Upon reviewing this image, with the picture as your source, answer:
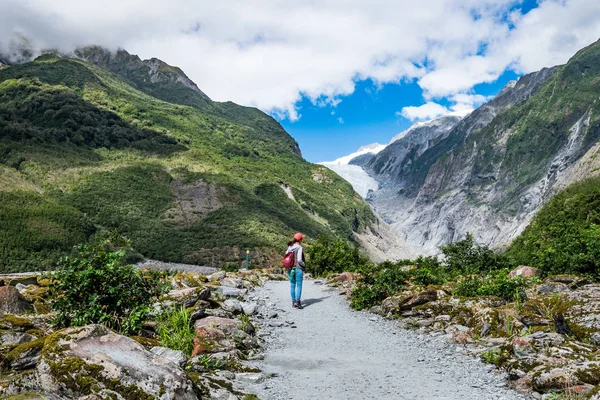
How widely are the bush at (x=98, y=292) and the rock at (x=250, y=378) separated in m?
2.27

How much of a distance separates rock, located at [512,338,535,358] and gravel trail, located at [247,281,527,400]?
2.02 feet

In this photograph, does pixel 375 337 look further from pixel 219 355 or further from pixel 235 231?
pixel 235 231

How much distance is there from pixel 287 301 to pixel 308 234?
113 metres

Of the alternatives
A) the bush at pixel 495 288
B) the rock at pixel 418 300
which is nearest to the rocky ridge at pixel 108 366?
the rock at pixel 418 300

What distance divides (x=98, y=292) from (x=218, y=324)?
3.03 m

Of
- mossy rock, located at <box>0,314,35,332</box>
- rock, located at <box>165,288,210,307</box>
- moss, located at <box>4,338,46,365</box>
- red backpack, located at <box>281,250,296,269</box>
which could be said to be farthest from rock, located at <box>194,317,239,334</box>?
red backpack, located at <box>281,250,296,269</box>

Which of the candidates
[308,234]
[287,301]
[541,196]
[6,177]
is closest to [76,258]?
[287,301]

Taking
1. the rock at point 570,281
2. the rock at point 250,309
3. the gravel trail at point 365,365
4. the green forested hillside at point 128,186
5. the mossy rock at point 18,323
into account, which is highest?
the green forested hillside at point 128,186

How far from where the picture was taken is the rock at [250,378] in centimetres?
723

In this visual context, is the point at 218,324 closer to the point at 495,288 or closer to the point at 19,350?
the point at 19,350

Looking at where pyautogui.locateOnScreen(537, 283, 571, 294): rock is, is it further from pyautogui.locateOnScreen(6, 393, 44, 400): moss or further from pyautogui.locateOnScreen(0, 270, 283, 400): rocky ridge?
pyautogui.locateOnScreen(6, 393, 44, 400): moss

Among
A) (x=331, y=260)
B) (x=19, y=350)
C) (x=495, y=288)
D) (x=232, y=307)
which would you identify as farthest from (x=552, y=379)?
(x=331, y=260)

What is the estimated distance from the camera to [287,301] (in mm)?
18078

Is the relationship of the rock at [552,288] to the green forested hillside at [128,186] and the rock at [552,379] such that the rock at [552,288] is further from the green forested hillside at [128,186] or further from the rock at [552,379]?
the green forested hillside at [128,186]
